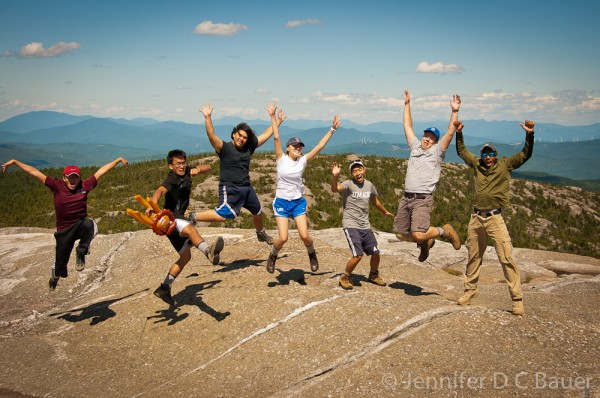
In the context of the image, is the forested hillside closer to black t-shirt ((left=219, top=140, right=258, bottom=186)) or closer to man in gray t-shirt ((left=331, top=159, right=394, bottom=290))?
black t-shirt ((left=219, top=140, right=258, bottom=186))

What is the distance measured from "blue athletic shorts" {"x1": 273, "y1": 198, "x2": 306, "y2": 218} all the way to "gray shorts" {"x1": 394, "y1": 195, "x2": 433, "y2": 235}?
7.49ft

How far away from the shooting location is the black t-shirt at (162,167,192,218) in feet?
30.1

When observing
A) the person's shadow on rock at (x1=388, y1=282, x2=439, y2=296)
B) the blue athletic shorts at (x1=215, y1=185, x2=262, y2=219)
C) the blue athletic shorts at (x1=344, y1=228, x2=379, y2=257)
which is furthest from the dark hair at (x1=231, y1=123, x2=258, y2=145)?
the person's shadow on rock at (x1=388, y1=282, x2=439, y2=296)

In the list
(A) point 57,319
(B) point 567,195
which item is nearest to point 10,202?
(A) point 57,319

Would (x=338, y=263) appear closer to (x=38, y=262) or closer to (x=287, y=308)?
(x=287, y=308)

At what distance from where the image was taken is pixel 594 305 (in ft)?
33.5

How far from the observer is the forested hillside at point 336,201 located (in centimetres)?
3519

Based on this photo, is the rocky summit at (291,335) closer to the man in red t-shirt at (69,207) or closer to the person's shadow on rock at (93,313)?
the person's shadow on rock at (93,313)

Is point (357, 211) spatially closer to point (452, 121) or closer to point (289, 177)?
point (289, 177)

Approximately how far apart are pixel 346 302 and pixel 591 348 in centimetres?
448

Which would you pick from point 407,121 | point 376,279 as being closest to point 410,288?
point 376,279

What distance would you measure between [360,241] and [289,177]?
2.23m

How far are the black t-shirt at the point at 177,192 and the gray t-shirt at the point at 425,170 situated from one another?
5.10 metres

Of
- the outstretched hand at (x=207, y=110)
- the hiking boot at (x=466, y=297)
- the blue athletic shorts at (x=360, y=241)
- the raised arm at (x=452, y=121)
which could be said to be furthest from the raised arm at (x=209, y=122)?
the hiking boot at (x=466, y=297)
